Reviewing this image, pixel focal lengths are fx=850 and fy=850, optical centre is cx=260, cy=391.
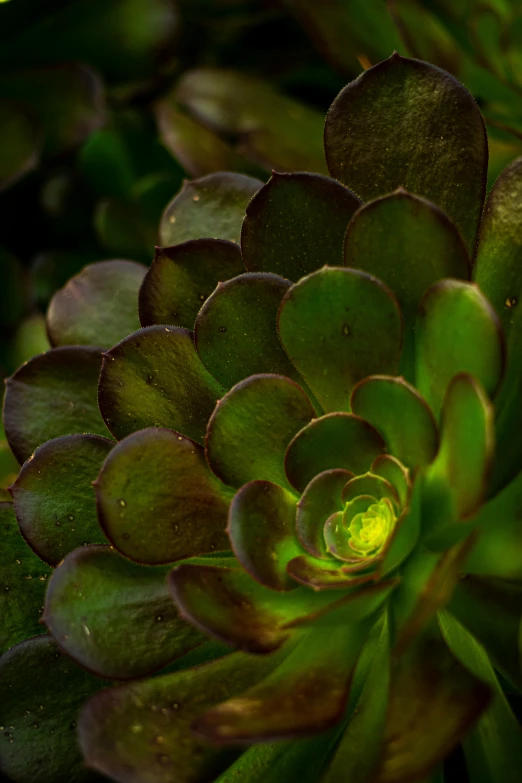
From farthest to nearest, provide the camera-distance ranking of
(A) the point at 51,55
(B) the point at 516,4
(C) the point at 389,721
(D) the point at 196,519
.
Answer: (A) the point at 51,55 → (B) the point at 516,4 → (D) the point at 196,519 → (C) the point at 389,721

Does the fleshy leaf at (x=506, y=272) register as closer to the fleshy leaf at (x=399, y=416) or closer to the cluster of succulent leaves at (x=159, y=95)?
the fleshy leaf at (x=399, y=416)

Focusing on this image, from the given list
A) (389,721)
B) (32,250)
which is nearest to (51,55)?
(32,250)

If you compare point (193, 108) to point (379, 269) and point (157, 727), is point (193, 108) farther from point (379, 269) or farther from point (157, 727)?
point (157, 727)

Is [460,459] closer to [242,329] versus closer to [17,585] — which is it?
[242,329]

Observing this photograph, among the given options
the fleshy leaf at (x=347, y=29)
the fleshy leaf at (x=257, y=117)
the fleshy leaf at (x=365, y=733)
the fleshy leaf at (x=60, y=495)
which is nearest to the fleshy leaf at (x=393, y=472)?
the fleshy leaf at (x=365, y=733)

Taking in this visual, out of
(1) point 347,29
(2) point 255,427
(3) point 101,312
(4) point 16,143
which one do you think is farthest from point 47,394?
(1) point 347,29

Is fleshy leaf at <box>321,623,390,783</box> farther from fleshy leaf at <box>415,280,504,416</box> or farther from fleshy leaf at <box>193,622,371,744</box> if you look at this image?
fleshy leaf at <box>415,280,504,416</box>

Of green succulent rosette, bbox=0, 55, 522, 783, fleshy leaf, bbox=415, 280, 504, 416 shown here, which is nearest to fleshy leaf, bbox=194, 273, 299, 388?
green succulent rosette, bbox=0, 55, 522, 783
